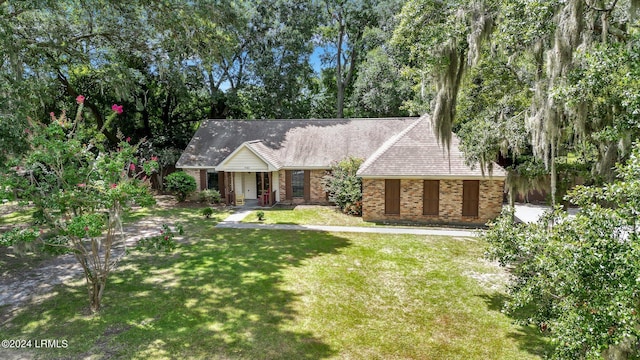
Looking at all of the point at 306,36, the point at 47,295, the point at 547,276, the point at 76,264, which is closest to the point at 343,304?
the point at 547,276

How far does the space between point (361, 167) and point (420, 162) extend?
2944 millimetres

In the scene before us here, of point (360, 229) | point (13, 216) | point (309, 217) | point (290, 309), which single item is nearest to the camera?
point (290, 309)

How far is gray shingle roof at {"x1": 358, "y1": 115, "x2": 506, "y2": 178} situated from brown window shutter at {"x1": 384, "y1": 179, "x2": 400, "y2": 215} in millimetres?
578

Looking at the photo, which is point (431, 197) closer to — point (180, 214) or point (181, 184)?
point (180, 214)

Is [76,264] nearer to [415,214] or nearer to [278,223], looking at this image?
[278,223]

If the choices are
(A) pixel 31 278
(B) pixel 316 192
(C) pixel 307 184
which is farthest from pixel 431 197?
(A) pixel 31 278

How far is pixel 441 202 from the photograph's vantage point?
1655 cm

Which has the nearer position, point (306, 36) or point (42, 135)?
point (42, 135)

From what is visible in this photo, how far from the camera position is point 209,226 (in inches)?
628

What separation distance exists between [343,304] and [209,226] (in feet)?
30.3

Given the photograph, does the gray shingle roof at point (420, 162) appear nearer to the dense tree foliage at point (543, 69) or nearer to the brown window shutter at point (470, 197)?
the brown window shutter at point (470, 197)

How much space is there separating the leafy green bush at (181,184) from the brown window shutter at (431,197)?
1331cm

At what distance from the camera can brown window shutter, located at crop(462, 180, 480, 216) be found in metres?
16.2

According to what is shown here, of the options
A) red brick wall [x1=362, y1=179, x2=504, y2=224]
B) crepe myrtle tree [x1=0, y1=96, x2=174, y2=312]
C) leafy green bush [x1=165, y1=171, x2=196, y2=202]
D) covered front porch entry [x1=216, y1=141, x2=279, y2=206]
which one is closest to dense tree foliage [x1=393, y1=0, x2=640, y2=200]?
red brick wall [x1=362, y1=179, x2=504, y2=224]
